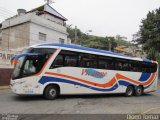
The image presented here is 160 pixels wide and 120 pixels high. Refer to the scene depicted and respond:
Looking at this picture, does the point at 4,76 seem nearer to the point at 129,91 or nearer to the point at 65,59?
the point at 65,59

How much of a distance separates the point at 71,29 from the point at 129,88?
52244mm

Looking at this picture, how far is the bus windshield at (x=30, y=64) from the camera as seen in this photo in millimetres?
11930

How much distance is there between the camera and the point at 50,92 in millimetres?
12680

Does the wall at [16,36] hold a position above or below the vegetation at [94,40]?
below

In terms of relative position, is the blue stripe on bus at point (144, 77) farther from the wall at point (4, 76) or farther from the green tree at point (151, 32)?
the green tree at point (151, 32)

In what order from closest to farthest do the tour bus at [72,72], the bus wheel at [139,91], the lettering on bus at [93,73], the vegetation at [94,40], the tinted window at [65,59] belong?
the tour bus at [72,72] < the tinted window at [65,59] < the lettering on bus at [93,73] < the bus wheel at [139,91] < the vegetation at [94,40]

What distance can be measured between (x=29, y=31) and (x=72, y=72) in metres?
16.6

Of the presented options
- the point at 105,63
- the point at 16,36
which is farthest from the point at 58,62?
the point at 16,36

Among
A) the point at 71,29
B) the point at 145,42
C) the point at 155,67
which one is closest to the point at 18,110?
the point at 155,67

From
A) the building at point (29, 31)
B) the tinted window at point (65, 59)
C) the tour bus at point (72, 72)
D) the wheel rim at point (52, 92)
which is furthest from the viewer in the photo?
the building at point (29, 31)

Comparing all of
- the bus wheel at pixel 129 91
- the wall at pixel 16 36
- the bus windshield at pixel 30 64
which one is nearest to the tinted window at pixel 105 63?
the bus wheel at pixel 129 91

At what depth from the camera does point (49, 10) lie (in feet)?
118

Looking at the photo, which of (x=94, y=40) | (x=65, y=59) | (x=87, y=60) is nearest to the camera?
(x=65, y=59)

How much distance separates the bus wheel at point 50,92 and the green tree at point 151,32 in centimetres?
3389
